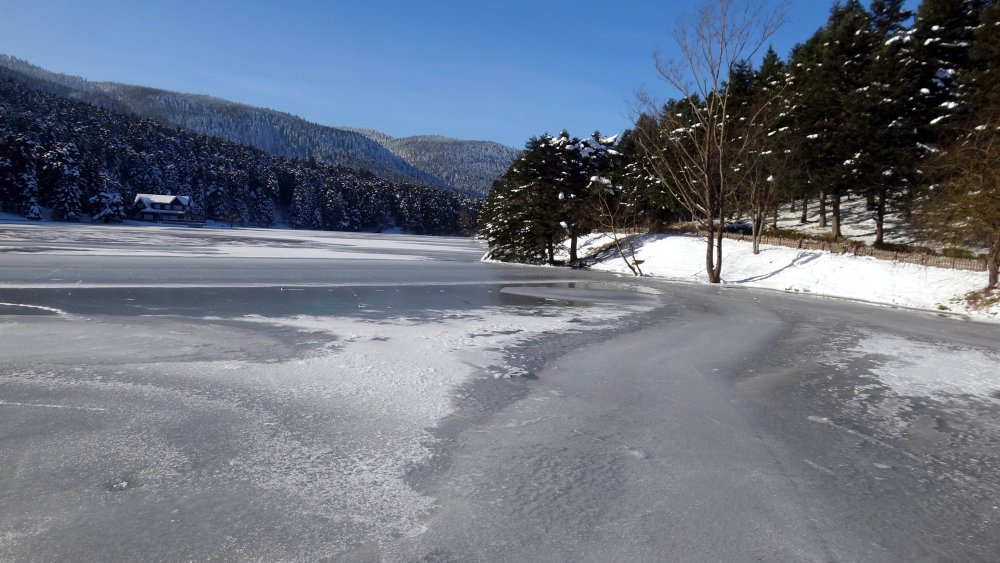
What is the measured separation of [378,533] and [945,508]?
14.6 feet

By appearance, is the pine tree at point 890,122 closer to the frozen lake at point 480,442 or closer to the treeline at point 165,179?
the frozen lake at point 480,442

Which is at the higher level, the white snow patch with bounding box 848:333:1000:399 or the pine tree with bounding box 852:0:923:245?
the pine tree with bounding box 852:0:923:245

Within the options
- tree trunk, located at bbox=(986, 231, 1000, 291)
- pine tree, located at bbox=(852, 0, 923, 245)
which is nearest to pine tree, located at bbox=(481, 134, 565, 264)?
pine tree, located at bbox=(852, 0, 923, 245)

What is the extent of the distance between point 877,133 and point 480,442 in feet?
109

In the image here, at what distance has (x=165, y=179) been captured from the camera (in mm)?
104062

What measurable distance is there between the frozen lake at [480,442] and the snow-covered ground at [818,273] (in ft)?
33.3

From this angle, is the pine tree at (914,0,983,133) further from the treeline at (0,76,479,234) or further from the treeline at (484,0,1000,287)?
the treeline at (0,76,479,234)

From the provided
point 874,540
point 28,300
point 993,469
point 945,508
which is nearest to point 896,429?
point 993,469

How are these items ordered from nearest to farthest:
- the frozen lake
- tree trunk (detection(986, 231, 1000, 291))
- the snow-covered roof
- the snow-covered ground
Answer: the frozen lake → tree trunk (detection(986, 231, 1000, 291)) → the snow-covered ground → the snow-covered roof

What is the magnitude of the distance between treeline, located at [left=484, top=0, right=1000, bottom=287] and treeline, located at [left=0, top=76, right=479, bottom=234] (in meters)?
67.6

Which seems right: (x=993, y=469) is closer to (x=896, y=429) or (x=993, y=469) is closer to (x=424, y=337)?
(x=896, y=429)

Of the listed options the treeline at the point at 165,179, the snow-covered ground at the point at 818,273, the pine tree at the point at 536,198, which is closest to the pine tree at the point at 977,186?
the snow-covered ground at the point at 818,273

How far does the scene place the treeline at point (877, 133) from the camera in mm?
20672

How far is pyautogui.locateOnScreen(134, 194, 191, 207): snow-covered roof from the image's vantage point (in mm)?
93812
